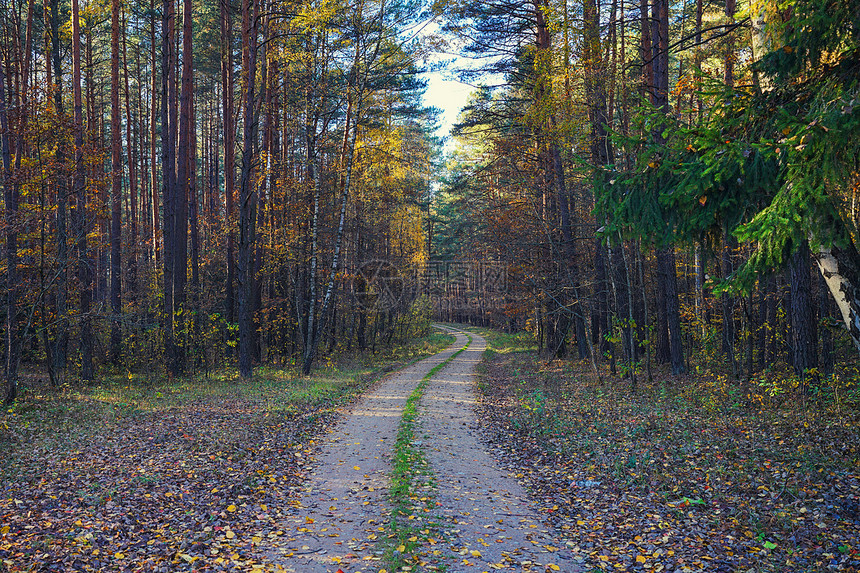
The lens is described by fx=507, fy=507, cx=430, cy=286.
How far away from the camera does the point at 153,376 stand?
17281mm

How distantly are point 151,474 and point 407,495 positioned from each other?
12.1 feet

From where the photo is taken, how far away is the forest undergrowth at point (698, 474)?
200 inches

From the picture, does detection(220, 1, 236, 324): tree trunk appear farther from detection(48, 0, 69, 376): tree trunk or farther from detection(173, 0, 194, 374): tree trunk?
detection(48, 0, 69, 376): tree trunk

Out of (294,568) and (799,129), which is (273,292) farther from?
(799,129)

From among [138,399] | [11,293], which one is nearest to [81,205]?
[11,293]

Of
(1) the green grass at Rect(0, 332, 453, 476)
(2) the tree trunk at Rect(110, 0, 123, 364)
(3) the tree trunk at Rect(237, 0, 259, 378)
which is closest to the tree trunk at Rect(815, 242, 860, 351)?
(1) the green grass at Rect(0, 332, 453, 476)

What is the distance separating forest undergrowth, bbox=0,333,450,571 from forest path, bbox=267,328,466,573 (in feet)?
0.93

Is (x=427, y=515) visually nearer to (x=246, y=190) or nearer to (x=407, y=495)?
(x=407, y=495)

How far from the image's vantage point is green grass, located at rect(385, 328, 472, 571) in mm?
5122

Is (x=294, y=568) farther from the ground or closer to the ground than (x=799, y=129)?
closer to the ground

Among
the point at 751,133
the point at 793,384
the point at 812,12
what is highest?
the point at 812,12

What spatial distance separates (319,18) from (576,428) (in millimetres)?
12214

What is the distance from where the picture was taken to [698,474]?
6906 millimetres

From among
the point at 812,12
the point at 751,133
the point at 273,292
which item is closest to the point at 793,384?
the point at 751,133
